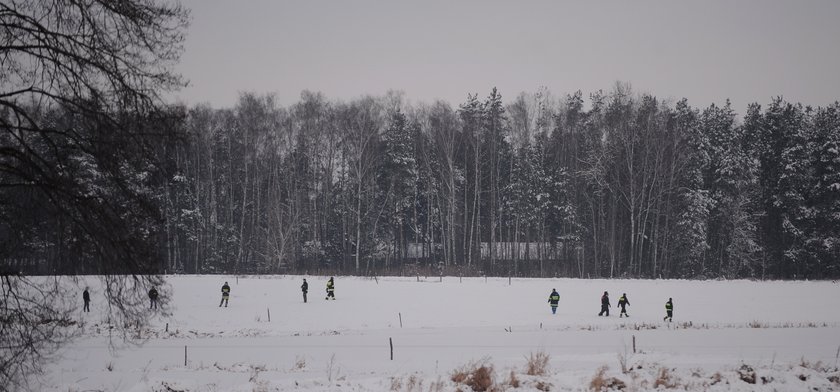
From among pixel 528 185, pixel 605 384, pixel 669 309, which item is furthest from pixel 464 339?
pixel 528 185

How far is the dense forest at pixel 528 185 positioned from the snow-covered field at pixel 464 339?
36.5ft

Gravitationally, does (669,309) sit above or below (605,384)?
below

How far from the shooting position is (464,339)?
67.4ft

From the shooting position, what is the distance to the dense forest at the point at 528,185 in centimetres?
4900

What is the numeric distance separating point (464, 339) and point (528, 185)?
122ft

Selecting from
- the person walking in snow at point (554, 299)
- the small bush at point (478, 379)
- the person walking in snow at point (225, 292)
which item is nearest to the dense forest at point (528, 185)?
the person walking in snow at point (225, 292)

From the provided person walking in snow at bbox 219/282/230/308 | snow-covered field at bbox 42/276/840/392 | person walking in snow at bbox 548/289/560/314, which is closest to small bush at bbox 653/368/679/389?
snow-covered field at bbox 42/276/840/392

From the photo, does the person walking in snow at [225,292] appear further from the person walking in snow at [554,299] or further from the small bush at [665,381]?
the small bush at [665,381]

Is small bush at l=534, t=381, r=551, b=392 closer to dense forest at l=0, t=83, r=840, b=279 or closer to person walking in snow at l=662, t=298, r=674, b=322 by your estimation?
person walking in snow at l=662, t=298, r=674, b=322

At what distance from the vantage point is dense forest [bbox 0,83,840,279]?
4900 cm

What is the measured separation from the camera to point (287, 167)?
53.7 metres

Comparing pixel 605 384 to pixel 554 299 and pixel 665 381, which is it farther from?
pixel 554 299

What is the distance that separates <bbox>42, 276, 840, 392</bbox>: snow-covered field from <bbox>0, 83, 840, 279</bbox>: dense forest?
11112mm

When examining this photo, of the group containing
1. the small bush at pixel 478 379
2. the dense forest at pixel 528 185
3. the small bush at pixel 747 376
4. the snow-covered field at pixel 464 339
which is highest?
the dense forest at pixel 528 185
